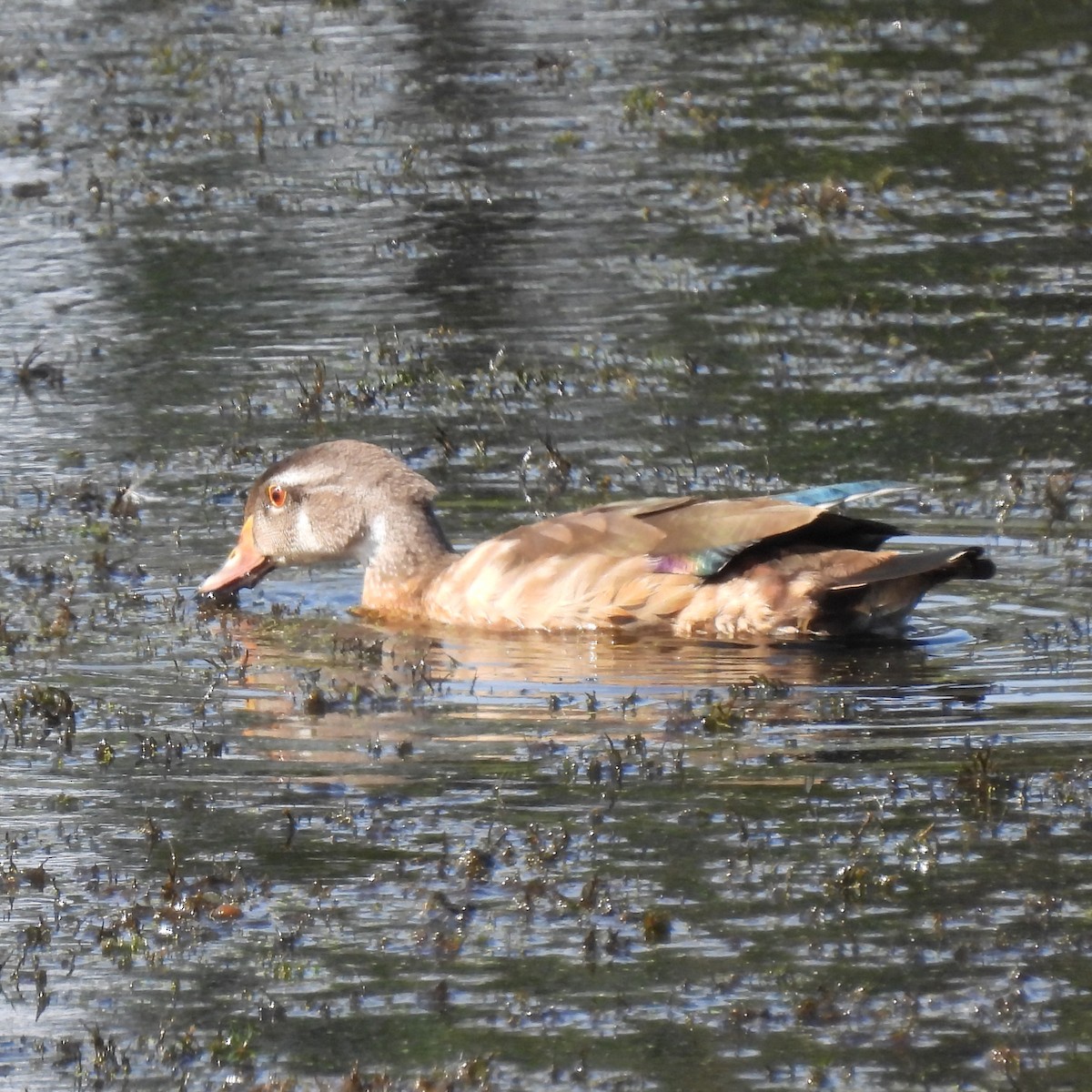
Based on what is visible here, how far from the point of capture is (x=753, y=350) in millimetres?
13609

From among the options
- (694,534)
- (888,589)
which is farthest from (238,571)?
(888,589)

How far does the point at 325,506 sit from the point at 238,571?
0.47 metres

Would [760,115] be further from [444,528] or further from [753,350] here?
[444,528]

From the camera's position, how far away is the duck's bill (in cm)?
1050

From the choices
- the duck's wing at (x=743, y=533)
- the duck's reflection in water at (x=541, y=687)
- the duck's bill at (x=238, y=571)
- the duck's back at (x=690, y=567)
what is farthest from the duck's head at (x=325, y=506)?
the duck's wing at (x=743, y=533)

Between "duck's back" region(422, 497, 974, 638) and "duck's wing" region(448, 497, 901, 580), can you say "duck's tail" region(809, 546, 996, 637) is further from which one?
"duck's wing" region(448, 497, 901, 580)

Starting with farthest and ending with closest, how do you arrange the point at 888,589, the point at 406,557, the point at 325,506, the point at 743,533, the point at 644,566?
the point at 325,506 < the point at 406,557 < the point at 644,566 < the point at 888,589 < the point at 743,533

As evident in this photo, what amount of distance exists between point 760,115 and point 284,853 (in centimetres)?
1365

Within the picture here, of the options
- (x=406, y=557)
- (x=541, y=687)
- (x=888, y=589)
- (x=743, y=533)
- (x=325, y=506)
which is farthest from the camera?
(x=325, y=506)

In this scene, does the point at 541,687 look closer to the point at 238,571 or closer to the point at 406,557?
the point at 406,557

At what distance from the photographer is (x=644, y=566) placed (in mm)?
9680

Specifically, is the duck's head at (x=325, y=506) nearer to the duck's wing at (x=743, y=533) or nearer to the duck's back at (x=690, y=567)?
the duck's back at (x=690, y=567)

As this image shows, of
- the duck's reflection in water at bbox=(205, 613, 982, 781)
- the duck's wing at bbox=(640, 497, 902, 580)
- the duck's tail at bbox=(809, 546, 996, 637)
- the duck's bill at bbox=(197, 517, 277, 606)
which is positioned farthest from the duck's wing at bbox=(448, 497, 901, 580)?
the duck's bill at bbox=(197, 517, 277, 606)

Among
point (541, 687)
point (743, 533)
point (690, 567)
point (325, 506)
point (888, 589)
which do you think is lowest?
point (541, 687)
